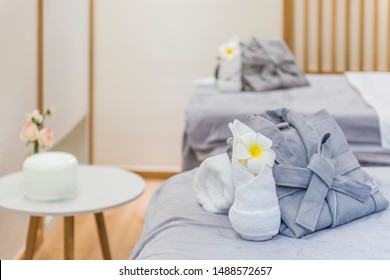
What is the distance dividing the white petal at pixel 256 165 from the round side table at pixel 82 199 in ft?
2.60

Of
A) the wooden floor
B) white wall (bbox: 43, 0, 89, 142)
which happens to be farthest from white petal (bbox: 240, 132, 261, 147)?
white wall (bbox: 43, 0, 89, 142)

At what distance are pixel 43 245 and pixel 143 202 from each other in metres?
0.73

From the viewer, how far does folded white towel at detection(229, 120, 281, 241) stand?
156 centimetres

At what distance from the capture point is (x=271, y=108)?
279 centimetres

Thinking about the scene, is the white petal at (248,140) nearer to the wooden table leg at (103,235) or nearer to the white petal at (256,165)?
the white petal at (256,165)

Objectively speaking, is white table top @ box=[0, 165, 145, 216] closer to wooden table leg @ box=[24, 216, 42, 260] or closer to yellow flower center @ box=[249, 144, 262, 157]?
→ wooden table leg @ box=[24, 216, 42, 260]

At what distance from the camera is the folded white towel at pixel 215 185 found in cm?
170

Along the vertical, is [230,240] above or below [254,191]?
below

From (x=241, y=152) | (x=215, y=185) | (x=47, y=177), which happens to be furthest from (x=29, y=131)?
(x=241, y=152)

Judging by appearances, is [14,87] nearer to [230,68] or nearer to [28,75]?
[28,75]

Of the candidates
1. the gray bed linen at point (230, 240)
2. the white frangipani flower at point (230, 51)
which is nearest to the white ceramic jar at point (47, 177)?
the gray bed linen at point (230, 240)

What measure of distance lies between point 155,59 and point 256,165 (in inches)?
102
